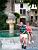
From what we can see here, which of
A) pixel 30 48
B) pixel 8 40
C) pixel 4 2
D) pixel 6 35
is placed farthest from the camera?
pixel 4 2

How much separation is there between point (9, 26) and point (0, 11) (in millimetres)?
3408

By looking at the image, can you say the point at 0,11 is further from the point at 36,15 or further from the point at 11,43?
the point at 36,15

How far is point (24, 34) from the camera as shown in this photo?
421 inches

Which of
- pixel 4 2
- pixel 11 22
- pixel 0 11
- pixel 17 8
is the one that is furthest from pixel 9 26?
pixel 17 8

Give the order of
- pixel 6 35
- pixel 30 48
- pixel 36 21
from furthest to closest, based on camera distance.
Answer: pixel 36 21 < pixel 6 35 < pixel 30 48

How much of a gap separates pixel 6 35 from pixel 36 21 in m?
27.8

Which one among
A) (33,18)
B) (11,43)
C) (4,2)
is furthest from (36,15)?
(11,43)

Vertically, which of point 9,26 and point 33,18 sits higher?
point 9,26

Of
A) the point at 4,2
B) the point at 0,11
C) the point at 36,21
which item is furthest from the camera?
the point at 36,21

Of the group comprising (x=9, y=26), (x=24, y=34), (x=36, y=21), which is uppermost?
(x=24, y=34)

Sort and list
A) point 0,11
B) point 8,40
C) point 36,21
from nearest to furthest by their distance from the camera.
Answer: point 8,40
point 0,11
point 36,21

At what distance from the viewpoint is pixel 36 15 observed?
136 ft

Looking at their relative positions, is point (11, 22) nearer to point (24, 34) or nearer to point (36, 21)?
point (24, 34)

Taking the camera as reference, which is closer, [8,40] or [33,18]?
[8,40]
